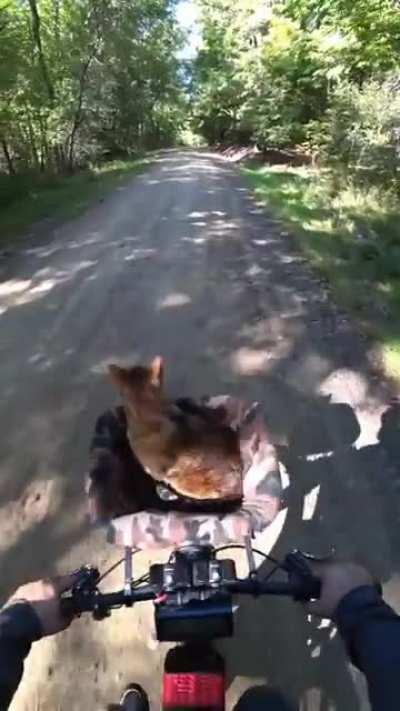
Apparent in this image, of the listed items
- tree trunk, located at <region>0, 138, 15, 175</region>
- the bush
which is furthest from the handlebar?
tree trunk, located at <region>0, 138, 15, 175</region>

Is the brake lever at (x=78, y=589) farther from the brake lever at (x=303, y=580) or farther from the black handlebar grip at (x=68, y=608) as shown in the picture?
the brake lever at (x=303, y=580)

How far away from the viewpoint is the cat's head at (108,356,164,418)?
2559 mm

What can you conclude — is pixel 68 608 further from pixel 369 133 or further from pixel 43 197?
pixel 43 197

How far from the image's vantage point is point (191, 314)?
673 centimetres

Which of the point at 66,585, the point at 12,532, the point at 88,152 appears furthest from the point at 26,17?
the point at 66,585

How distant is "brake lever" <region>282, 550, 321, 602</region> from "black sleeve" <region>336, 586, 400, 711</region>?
0.32 ft

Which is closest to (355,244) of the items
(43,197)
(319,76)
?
(43,197)

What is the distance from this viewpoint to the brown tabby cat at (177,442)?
246 centimetres

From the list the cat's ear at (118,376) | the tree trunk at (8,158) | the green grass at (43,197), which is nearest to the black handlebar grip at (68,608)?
the cat's ear at (118,376)

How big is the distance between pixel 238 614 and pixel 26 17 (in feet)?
66.0

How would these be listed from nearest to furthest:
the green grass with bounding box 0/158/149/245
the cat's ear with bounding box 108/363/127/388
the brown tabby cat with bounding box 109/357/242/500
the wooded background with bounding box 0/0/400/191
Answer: the brown tabby cat with bounding box 109/357/242/500 → the cat's ear with bounding box 108/363/127/388 → the wooded background with bounding box 0/0/400/191 → the green grass with bounding box 0/158/149/245

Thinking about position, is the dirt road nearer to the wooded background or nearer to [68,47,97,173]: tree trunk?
the wooded background

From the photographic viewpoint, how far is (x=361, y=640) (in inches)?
57.0

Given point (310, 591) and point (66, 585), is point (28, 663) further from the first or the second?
point (310, 591)
